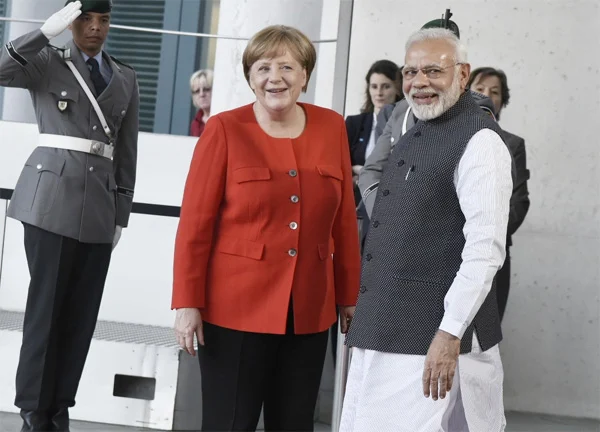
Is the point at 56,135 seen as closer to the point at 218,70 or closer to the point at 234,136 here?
the point at 218,70

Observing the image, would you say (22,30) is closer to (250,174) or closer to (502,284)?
(250,174)

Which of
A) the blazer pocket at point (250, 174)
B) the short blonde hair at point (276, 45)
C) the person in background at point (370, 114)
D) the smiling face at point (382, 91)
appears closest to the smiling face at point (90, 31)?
the short blonde hair at point (276, 45)

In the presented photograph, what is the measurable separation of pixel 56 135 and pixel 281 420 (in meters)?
1.32

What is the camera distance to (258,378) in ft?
8.41

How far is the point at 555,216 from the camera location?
514cm

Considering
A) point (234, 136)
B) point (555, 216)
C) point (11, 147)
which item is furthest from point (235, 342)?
point (555, 216)

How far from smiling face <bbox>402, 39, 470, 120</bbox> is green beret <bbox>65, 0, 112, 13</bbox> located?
134 centimetres

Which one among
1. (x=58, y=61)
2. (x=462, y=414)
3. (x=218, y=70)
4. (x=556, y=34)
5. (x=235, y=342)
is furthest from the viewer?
(x=556, y=34)

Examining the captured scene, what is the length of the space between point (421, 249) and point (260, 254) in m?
0.44

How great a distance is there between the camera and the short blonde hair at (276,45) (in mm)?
2596

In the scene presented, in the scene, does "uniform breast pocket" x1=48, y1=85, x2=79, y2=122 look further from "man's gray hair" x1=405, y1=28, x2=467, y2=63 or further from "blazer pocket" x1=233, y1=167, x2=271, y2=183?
"man's gray hair" x1=405, y1=28, x2=467, y2=63

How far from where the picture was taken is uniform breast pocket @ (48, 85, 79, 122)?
3383mm

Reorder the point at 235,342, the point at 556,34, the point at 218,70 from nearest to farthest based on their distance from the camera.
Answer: the point at 235,342 < the point at 218,70 < the point at 556,34

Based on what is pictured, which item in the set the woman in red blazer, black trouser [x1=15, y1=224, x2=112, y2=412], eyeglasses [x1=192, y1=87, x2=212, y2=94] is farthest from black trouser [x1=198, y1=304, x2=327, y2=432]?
eyeglasses [x1=192, y1=87, x2=212, y2=94]
